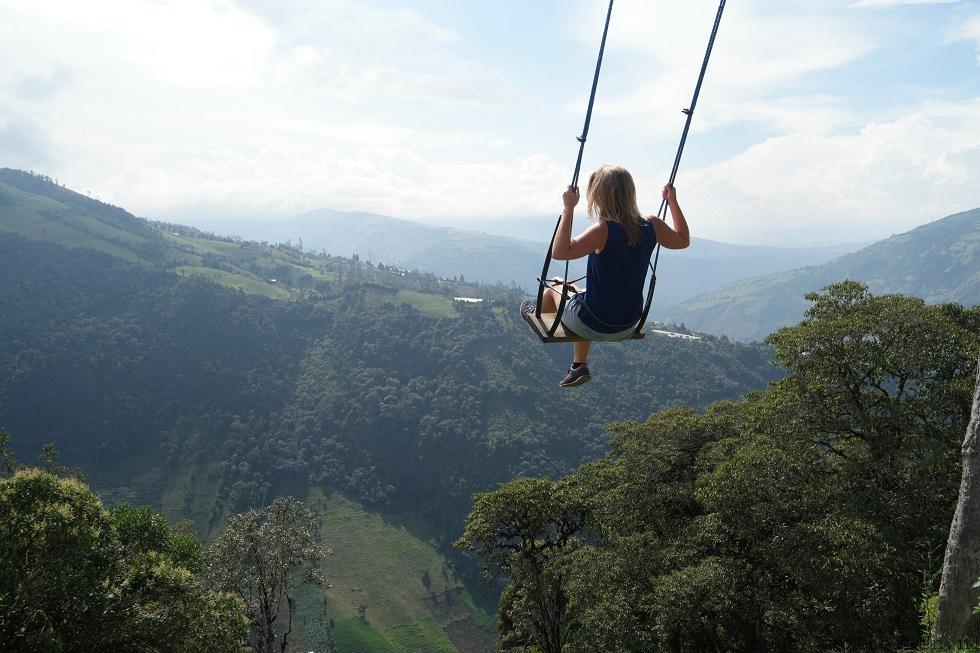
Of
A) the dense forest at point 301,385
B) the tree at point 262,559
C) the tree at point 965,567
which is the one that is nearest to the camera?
the tree at point 965,567

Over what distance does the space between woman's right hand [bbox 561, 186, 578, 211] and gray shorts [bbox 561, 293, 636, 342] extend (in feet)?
3.18

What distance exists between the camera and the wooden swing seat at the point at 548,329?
20.5ft

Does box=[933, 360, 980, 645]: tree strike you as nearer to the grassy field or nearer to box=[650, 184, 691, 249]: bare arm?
box=[650, 184, 691, 249]: bare arm

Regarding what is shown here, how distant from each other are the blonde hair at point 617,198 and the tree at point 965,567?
5491 millimetres

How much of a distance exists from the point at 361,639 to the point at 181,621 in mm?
84233

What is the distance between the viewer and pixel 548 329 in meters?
6.29

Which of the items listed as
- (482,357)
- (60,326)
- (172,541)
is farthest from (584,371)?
(60,326)

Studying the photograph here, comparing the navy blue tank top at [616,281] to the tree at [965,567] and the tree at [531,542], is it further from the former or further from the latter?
the tree at [531,542]

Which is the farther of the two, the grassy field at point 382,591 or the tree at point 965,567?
the grassy field at point 382,591

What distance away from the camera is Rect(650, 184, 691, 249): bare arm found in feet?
18.3

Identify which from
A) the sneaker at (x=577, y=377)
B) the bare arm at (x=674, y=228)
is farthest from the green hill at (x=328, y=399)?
the bare arm at (x=674, y=228)

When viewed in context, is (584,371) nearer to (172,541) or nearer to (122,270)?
(172,541)

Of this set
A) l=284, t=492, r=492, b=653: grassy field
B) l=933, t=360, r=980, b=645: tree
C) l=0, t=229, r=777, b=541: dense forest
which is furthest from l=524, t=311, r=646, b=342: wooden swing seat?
l=0, t=229, r=777, b=541: dense forest

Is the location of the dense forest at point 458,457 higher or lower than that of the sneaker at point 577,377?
lower
